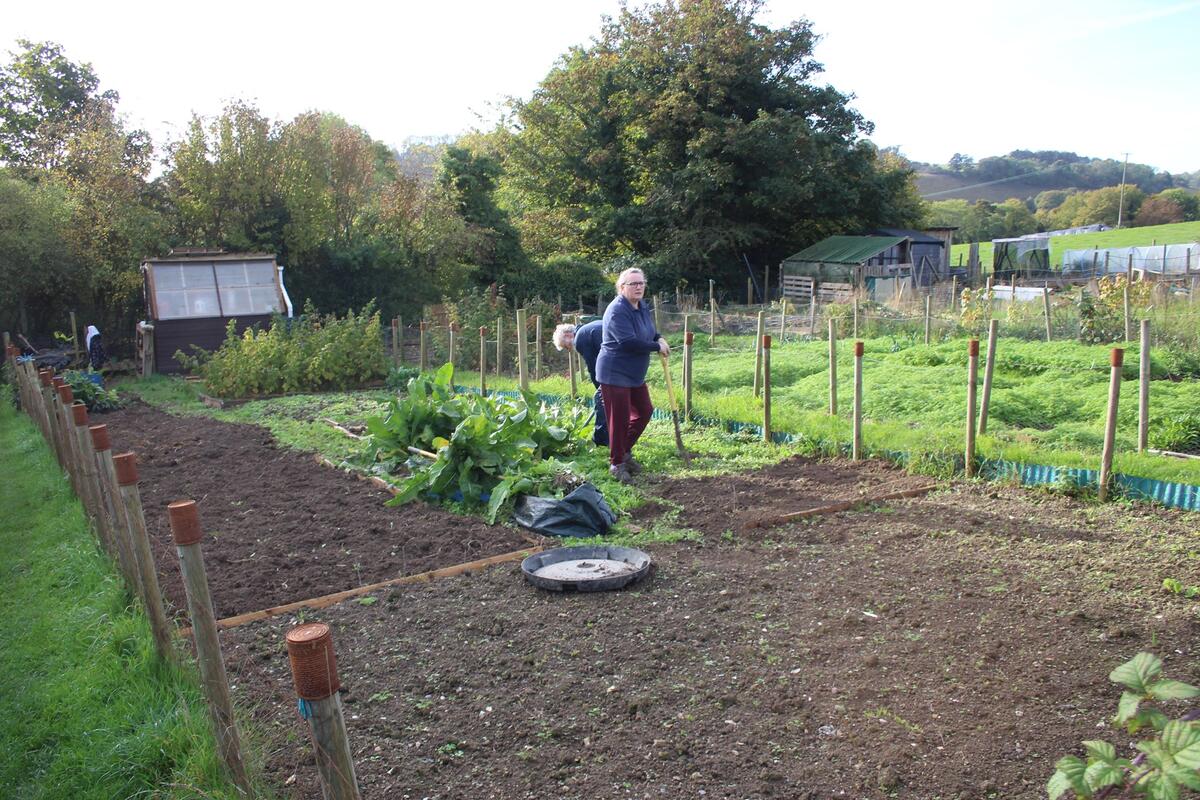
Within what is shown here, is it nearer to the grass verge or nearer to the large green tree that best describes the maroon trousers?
the grass verge

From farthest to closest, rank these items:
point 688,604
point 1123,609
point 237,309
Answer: point 237,309 < point 688,604 < point 1123,609

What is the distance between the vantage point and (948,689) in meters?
3.38

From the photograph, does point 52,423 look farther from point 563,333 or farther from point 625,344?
point 625,344

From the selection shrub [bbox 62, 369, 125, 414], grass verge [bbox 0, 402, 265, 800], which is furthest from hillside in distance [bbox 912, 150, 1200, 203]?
grass verge [bbox 0, 402, 265, 800]

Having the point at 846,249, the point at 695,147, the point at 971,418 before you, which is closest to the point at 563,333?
the point at 971,418

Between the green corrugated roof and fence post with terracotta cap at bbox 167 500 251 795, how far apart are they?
→ 28.6 m

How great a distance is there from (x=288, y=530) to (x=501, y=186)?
31368mm

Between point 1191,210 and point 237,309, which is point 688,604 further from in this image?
point 1191,210

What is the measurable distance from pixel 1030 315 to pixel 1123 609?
40.5ft

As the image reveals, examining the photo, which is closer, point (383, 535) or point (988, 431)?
point (383, 535)

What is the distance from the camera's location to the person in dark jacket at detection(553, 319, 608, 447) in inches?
310

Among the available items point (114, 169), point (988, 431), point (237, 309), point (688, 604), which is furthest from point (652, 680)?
point (114, 169)

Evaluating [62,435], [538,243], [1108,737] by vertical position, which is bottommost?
[1108,737]

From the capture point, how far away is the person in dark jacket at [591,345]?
25.9 feet
